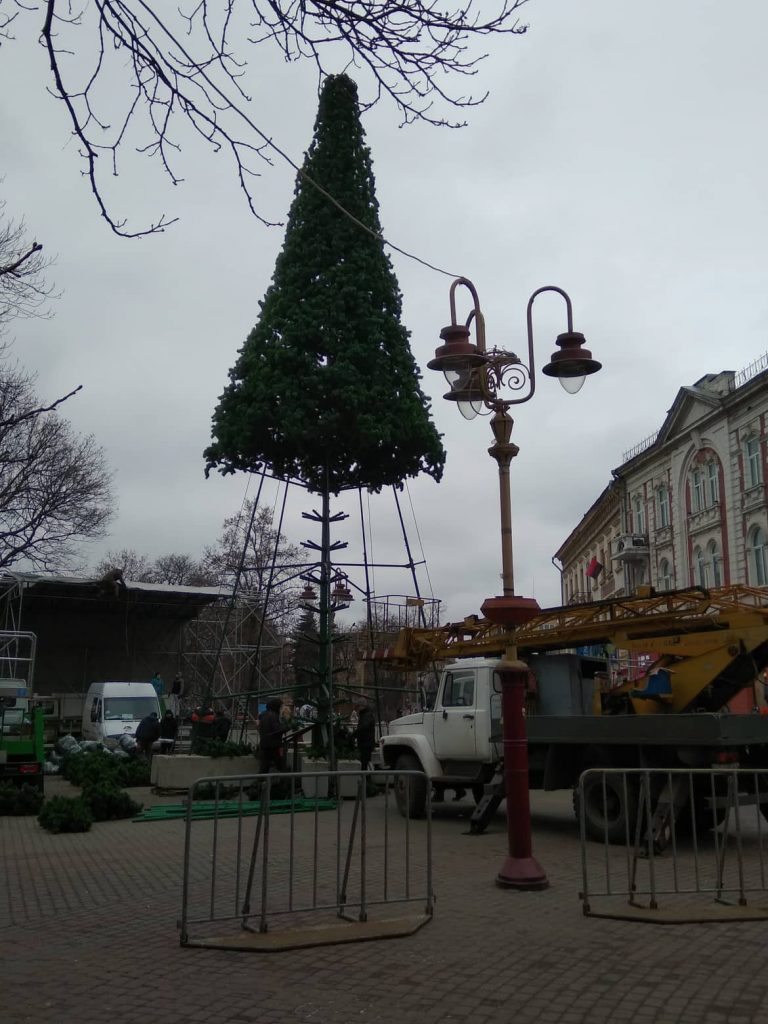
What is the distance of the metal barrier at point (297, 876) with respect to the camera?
7.23m

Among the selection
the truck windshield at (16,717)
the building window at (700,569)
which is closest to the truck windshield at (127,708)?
the truck windshield at (16,717)

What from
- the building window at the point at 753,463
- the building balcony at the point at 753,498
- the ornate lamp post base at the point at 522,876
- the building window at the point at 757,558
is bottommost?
the ornate lamp post base at the point at 522,876

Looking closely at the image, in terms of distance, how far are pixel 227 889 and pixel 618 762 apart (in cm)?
625

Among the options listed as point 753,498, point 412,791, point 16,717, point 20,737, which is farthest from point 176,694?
point 753,498

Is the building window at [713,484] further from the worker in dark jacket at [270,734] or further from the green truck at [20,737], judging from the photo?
the green truck at [20,737]

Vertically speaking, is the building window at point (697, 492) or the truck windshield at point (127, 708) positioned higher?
the building window at point (697, 492)

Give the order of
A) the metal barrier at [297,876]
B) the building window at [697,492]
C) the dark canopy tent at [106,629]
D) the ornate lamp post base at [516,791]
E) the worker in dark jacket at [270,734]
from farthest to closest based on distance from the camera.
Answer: the building window at [697,492], the dark canopy tent at [106,629], the worker in dark jacket at [270,734], the ornate lamp post base at [516,791], the metal barrier at [297,876]

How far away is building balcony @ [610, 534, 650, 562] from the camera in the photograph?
52.2m

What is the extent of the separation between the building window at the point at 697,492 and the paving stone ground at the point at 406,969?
38.9 meters

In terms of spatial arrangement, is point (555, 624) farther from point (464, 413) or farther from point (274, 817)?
point (274, 817)

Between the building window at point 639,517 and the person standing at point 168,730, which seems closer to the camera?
the person standing at point 168,730

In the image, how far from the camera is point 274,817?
825 centimetres

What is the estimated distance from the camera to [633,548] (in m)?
52.3

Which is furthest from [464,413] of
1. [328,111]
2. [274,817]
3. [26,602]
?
[26,602]
